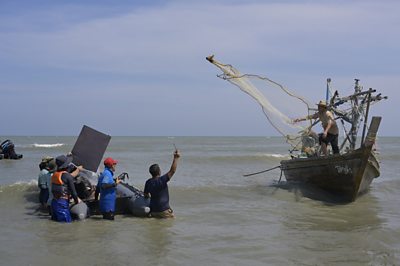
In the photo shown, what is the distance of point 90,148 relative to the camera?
423 inches

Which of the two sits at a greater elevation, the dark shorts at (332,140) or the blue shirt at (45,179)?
the dark shorts at (332,140)

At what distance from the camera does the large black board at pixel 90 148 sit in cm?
1061

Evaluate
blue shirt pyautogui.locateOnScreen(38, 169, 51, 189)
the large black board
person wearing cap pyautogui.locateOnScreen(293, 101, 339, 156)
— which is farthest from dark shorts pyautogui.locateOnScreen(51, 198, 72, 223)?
person wearing cap pyautogui.locateOnScreen(293, 101, 339, 156)

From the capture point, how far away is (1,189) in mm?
12844

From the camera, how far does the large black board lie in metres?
10.6

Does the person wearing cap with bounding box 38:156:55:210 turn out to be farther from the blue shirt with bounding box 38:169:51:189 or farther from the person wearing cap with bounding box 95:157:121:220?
the person wearing cap with bounding box 95:157:121:220

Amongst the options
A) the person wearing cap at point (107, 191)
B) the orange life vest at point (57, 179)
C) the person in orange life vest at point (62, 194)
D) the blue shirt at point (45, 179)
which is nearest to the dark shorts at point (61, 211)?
the person in orange life vest at point (62, 194)

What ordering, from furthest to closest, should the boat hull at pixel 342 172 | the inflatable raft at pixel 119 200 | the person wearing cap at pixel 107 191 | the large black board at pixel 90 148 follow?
1. the boat hull at pixel 342 172
2. the large black board at pixel 90 148
3. the inflatable raft at pixel 119 200
4. the person wearing cap at pixel 107 191

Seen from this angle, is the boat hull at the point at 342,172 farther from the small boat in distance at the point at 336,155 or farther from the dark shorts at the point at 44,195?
the dark shorts at the point at 44,195

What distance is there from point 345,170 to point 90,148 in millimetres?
5944

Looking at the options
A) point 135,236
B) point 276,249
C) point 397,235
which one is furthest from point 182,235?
point 397,235

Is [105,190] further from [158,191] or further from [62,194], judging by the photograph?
[158,191]

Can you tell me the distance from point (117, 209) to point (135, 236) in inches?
79.6

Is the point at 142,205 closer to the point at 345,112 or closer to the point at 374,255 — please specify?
the point at 374,255
